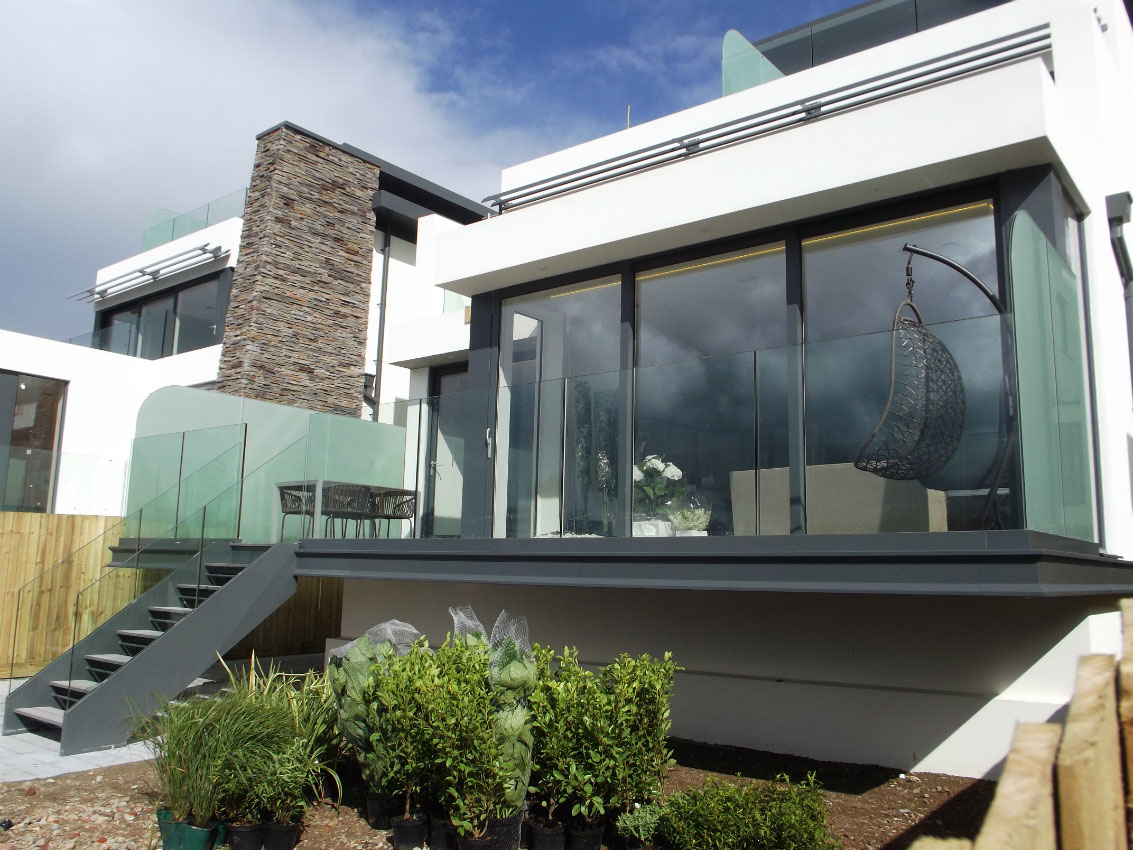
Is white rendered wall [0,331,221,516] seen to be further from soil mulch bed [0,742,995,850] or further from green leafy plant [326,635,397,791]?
green leafy plant [326,635,397,791]

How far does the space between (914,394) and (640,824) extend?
3271 mm

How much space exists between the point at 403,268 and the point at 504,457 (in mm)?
10848

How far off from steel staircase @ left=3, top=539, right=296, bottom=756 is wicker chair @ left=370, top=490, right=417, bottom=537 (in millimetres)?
947

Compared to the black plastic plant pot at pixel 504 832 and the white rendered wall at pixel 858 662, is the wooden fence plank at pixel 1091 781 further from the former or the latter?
the white rendered wall at pixel 858 662

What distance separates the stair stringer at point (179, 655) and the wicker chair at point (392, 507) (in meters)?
0.96

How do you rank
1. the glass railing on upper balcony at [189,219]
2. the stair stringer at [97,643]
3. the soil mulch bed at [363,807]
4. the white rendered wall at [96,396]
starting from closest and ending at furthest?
the soil mulch bed at [363,807]
the stair stringer at [97,643]
the white rendered wall at [96,396]
the glass railing on upper balcony at [189,219]

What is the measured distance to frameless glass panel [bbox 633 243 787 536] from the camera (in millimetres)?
7008

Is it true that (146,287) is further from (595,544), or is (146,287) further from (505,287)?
(595,544)

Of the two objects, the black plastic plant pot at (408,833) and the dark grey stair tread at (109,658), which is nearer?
the black plastic plant pot at (408,833)

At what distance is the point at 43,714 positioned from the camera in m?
8.40

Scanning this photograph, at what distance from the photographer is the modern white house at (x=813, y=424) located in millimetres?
6152

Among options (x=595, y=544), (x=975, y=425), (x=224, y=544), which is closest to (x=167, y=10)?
(x=224, y=544)

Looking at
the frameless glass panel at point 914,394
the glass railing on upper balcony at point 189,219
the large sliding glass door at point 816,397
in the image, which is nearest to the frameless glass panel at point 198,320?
the glass railing on upper balcony at point 189,219

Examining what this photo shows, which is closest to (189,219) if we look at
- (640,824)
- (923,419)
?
(923,419)
